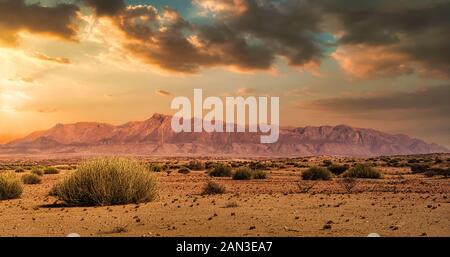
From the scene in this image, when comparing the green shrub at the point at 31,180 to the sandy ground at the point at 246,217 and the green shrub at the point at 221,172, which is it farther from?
the sandy ground at the point at 246,217

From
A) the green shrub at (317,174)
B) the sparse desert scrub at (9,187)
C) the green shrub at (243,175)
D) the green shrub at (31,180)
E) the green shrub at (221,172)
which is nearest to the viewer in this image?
the sparse desert scrub at (9,187)

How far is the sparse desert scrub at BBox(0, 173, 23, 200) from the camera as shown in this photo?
2781 cm

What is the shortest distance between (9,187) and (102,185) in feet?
26.6

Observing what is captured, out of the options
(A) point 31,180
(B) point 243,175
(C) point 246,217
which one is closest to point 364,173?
(B) point 243,175

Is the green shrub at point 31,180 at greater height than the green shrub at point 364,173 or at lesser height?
lesser

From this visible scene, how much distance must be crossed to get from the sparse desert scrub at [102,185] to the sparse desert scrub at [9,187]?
17.7 feet

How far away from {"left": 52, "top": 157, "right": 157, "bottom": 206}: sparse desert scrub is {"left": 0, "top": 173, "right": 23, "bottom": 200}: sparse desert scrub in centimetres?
541

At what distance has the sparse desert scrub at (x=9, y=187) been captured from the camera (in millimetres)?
27812

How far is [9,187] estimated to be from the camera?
28.1m

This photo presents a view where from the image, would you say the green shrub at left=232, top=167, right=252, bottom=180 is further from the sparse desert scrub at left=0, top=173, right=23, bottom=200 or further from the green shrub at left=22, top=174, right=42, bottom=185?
the sparse desert scrub at left=0, top=173, right=23, bottom=200

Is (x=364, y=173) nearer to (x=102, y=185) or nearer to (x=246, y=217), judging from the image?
(x=102, y=185)

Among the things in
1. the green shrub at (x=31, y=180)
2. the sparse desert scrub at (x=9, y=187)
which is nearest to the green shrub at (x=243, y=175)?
the green shrub at (x=31, y=180)

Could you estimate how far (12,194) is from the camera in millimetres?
28094
